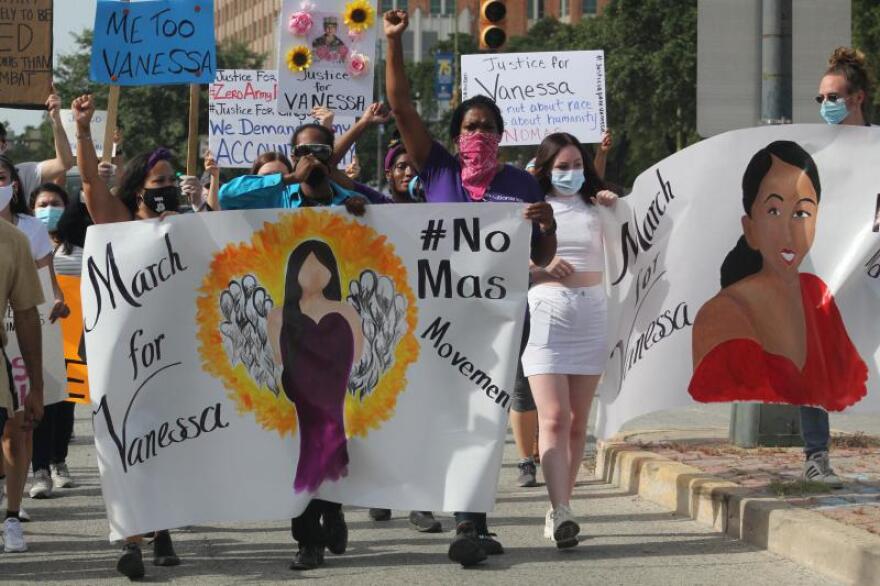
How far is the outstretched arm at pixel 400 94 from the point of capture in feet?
24.6

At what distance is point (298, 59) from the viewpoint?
13133 mm

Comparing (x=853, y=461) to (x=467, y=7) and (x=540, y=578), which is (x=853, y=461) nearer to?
(x=540, y=578)

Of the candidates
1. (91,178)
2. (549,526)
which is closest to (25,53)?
(91,178)

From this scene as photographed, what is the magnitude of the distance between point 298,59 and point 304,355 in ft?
19.5

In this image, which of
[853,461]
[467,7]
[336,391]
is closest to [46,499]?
[336,391]

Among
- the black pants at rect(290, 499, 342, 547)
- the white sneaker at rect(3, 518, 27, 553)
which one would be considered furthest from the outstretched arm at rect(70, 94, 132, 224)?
the black pants at rect(290, 499, 342, 547)

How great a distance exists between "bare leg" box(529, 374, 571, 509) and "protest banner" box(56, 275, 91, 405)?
3551mm

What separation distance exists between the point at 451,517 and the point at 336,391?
6.00ft

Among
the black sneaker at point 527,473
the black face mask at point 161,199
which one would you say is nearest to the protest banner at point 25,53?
the black face mask at point 161,199

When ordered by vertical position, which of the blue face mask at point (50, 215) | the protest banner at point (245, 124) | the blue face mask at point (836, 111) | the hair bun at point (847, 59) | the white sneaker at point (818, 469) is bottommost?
the white sneaker at point (818, 469)

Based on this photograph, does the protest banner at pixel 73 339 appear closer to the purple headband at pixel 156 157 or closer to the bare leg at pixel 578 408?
the purple headband at pixel 156 157

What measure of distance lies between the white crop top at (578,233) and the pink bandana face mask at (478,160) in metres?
0.55

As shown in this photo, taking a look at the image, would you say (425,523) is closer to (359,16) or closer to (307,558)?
(307,558)

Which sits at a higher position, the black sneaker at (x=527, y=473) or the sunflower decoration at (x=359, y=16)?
the sunflower decoration at (x=359, y=16)
